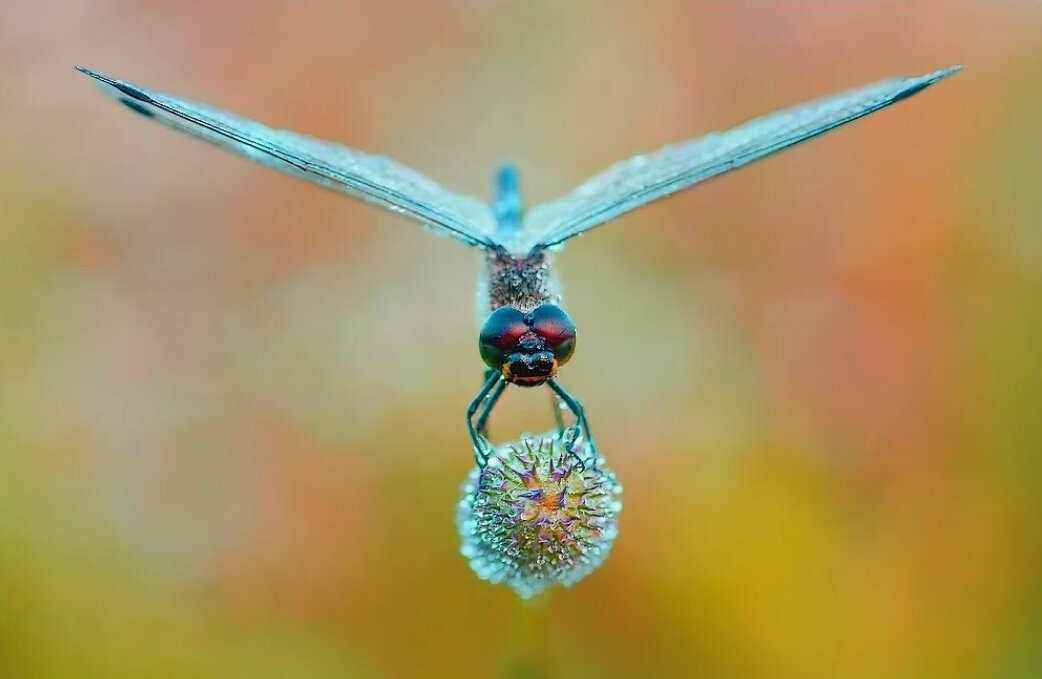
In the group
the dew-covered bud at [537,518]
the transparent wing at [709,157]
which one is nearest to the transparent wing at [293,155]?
the transparent wing at [709,157]

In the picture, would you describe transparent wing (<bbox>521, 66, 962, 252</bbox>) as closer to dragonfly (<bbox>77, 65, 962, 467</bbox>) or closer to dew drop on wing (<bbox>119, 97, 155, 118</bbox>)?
dragonfly (<bbox>77, 65, 962, 467</bbox>)

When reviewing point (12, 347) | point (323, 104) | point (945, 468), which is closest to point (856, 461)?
point (945, 468)

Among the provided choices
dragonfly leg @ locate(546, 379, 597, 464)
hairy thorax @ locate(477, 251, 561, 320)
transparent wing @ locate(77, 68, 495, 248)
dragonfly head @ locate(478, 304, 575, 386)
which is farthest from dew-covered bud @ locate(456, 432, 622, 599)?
transparent wing @ locate(77, 68, 495, 248)

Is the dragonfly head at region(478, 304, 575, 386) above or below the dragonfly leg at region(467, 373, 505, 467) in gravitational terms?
above

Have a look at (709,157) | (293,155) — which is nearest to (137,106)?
(293,155)

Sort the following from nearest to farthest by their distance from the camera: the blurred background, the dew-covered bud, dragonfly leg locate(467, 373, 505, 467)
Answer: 1. the dew-covered bud
2. dragonfly leg locate(467, 373, 505, 467)
3. the blurred background

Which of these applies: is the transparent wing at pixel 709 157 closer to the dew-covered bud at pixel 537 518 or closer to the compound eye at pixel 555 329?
the compound eye at pixel 555 329

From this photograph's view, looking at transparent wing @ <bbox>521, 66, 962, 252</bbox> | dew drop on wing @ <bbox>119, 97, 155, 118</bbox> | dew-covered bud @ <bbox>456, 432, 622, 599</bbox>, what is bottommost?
dew-covered bud @ <bbox>456, 432, 622, 599</bbox>
